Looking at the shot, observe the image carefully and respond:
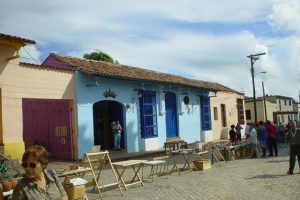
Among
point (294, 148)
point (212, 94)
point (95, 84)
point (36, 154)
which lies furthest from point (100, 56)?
point (36, 154)

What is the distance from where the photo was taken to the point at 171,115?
2402cm

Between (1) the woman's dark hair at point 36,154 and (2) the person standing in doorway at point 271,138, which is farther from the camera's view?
(2) the person standing in doorway at point 271,138

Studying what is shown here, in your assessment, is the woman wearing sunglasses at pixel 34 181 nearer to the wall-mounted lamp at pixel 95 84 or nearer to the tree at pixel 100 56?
the wall-mounted lamp at pixel 95 84

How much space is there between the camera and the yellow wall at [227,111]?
2971 centimetres

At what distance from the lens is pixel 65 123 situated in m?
17.0

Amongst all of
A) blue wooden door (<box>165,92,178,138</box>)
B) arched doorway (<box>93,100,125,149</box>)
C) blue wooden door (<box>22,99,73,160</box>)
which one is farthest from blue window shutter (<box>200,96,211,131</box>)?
blue wooden door (<box>22,99,73,160</box>)

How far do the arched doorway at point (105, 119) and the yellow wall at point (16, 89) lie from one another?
16.9ft

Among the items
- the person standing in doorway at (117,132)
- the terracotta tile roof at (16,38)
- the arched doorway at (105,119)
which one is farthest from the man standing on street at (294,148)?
the arched doorway at (105,119)

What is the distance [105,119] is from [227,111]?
13861 mm

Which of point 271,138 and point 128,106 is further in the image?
point 128,106

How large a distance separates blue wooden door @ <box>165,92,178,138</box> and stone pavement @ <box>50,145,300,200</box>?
9.99 metres

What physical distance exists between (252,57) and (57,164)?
2728 cm

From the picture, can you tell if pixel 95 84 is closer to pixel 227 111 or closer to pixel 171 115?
pixel 171 115

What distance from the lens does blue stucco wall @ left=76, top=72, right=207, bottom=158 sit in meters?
17.1
